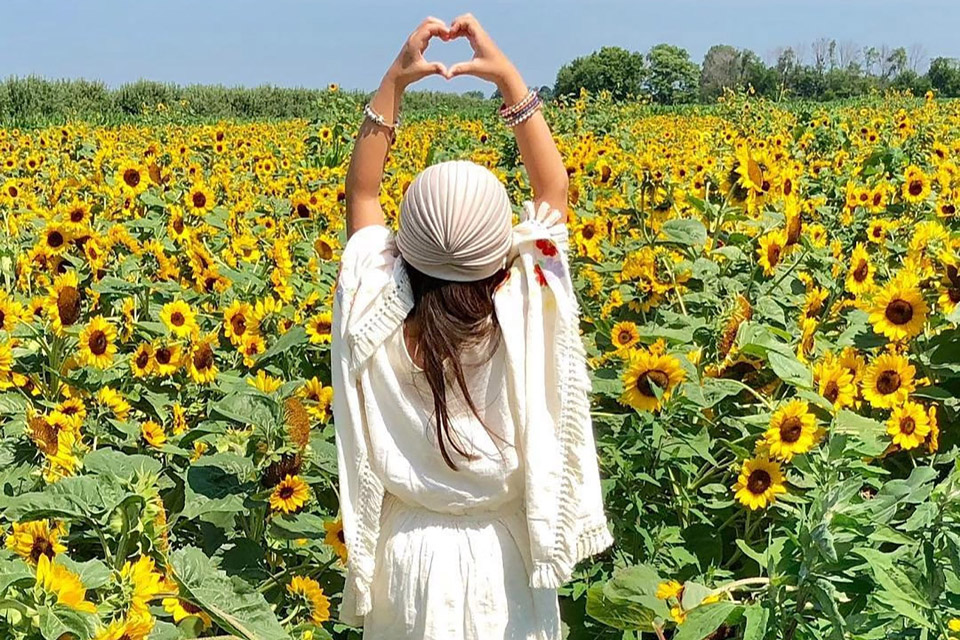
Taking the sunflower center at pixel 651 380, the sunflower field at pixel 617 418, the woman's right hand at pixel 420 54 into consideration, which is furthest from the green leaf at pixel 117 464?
the sunflower center at pixel 651 380

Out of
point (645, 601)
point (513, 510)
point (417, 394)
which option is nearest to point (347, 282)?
point (417, 394)

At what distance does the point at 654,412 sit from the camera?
203 cm

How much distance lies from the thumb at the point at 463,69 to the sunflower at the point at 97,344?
1.26 m

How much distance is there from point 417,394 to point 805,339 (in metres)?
1.07

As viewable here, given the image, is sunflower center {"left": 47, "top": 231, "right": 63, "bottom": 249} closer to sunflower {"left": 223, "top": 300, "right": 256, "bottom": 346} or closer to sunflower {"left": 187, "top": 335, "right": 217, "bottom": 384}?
sunflower {"left": 223, "top": 300, "right": 256, "bottom": 346}

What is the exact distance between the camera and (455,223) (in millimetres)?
1378

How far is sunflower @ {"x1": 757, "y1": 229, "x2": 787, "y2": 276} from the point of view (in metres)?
2.53

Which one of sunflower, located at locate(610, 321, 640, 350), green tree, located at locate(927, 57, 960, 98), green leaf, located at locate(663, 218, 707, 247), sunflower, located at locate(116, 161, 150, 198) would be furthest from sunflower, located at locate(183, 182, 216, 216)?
green tree, located at locate(927, 57, 960, 98)

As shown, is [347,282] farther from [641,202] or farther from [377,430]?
[641,202]

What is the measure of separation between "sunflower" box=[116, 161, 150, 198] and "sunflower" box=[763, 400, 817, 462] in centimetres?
279

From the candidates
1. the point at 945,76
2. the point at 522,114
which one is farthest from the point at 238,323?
the point at 945,76

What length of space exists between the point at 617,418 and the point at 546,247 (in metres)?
0.73

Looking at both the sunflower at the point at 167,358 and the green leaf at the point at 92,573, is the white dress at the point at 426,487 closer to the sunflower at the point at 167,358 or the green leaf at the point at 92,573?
the green leaf at the point at 92,573

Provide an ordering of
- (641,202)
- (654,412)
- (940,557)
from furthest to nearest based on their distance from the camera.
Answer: (641,202) < (654,412) < (940,557)
